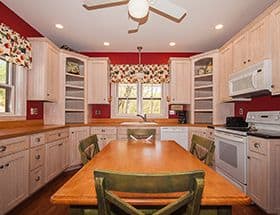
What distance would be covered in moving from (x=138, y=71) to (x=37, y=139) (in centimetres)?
282

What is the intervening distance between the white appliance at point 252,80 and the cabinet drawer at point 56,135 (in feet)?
9.77

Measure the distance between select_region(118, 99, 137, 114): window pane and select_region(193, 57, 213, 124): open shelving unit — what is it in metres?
1.45

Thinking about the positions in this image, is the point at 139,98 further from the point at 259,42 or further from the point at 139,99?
the point at 259,42

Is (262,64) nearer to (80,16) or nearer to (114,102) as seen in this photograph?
(80,16)

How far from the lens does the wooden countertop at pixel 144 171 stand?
835 mm

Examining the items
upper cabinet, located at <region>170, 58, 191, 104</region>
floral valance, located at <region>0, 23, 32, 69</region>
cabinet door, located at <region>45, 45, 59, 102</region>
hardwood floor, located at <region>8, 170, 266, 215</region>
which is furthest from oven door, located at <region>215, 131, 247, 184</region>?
floral valance, located at <region>0, 23, 32, 69</region>

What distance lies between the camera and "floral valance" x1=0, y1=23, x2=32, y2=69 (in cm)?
278

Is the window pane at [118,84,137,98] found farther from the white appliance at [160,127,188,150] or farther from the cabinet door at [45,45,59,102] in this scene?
the cabinet door at [45,45,59,102]

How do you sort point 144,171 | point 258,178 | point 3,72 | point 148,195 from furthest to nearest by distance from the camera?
1. point 3,72
2. point 258,178
3. point 144,171
4. point 148,195

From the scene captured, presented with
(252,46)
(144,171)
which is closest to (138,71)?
(252,46)

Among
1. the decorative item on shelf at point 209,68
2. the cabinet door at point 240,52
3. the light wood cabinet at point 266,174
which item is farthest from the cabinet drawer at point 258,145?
the decorative item on shelf at point 209,68

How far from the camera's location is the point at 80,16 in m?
3.22

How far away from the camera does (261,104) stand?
330cm

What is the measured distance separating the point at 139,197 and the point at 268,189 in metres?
1.96
